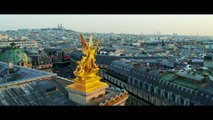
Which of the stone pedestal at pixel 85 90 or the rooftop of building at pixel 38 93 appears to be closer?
the stone pedestal at pixel 85 90

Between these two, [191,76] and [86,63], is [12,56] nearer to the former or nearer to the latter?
[191,76]

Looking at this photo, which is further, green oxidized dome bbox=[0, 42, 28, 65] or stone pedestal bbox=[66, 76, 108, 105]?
green oxidized dome bbox=[0, 42, 28, 65]

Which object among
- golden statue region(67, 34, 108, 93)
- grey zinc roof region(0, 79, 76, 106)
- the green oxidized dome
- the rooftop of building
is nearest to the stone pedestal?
golden statue region(67, 34, 108, 93)

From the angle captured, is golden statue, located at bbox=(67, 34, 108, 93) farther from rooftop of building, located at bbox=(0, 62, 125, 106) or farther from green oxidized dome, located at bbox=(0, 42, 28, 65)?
green oxidized dome, located at bbox=(0, 42, 28, 65)

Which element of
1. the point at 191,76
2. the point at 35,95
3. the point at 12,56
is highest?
the point at 12,56

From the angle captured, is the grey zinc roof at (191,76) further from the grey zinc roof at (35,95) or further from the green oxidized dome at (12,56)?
the green oxidized dome at (12,56)

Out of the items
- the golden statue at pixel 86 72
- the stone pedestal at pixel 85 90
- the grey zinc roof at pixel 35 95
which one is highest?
the golden statue at pixel 86 72

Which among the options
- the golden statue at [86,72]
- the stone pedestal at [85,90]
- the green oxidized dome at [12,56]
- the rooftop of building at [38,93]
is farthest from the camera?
the green oxidized dome at [12,56]

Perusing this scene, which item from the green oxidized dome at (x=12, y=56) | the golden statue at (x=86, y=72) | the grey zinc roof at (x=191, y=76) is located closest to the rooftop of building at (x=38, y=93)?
the golden statue at (x=86, y=72)

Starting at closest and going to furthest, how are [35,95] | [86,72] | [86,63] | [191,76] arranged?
[86,63]
[86,72]
[35,95]
[191,76]

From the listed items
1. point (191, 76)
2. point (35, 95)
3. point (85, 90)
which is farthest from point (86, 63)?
point (191, 76)

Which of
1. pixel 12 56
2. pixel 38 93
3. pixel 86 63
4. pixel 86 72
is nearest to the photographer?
pixel 86 63
